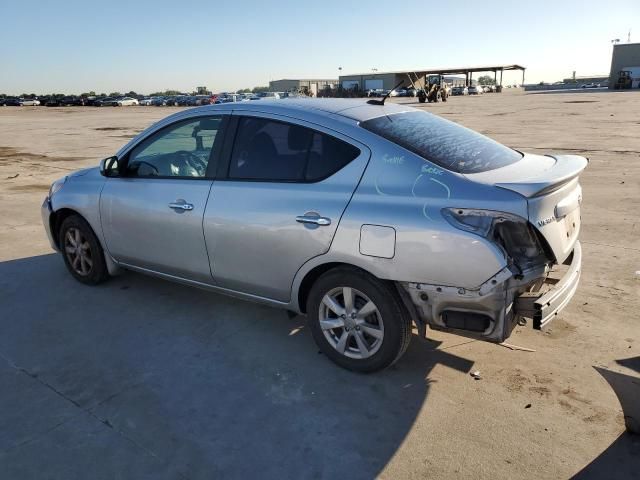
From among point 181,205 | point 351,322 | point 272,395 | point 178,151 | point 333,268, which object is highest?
point 178,151

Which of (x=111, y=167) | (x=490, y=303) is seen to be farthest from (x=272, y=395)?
(x=111, y=167)

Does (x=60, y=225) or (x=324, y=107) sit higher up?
(x=324, y=107)

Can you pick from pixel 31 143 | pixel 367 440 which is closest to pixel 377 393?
pixel 367 440

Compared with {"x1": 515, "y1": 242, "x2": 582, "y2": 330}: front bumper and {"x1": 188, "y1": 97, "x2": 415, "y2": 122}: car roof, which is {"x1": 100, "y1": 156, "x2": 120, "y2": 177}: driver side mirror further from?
{"x1": 515, "y1": 242, "x2": 582, "y2": 330}: front bumper

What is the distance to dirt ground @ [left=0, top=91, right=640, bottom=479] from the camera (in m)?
2.61

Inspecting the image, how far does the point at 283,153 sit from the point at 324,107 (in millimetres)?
445

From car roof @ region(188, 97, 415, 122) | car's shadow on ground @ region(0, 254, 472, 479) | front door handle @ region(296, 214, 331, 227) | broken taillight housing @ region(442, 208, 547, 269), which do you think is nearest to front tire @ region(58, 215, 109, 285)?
car's shadow on ground @ region(0, 254, 472, 479)

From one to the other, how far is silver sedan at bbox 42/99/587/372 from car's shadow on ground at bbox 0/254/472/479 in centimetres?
34

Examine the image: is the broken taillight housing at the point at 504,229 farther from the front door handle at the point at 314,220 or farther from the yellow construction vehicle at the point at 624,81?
the yellow construction vehicle at the point at 624,81

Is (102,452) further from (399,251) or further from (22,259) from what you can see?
(22,259)

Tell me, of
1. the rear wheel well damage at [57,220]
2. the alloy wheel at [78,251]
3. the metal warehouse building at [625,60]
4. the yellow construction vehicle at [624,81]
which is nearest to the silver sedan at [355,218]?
the alloy wheel at [78,251]

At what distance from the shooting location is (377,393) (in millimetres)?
3176

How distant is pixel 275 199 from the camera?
347 centimetres

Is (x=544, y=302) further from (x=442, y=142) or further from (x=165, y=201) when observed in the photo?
(x=165, y=201)
